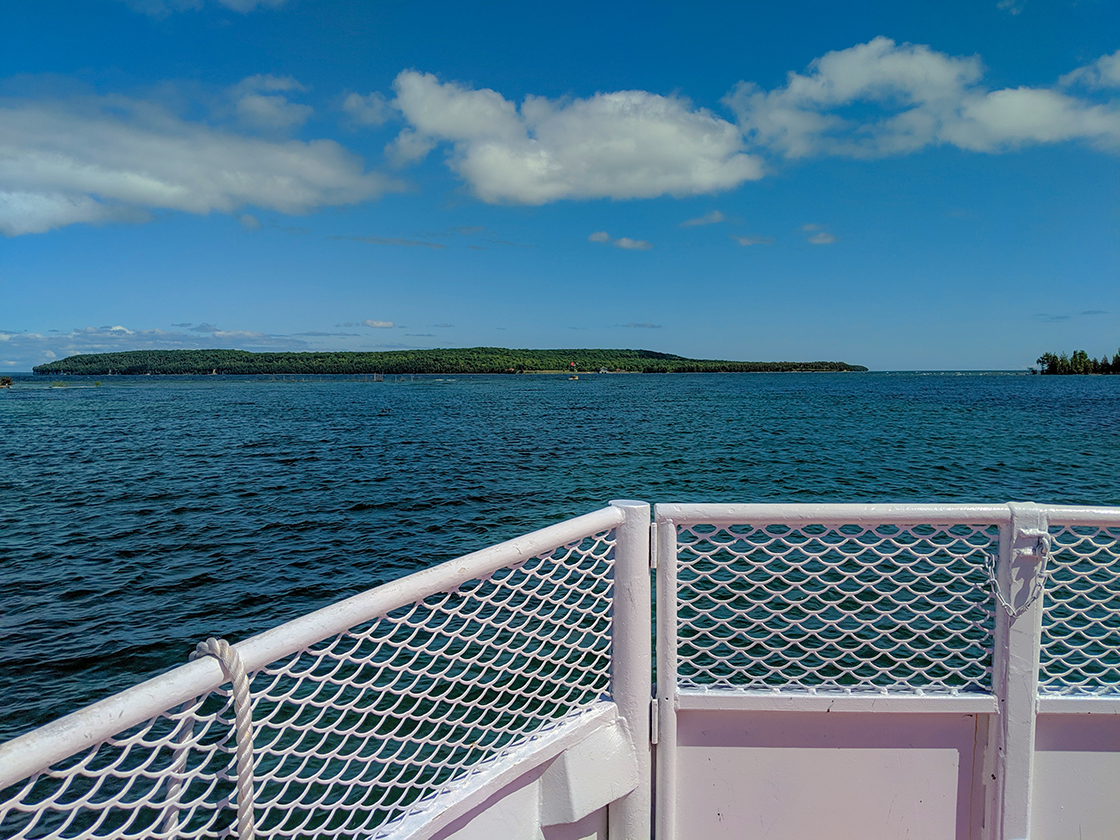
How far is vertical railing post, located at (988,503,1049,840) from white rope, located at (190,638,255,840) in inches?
101

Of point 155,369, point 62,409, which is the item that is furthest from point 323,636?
point 155,369

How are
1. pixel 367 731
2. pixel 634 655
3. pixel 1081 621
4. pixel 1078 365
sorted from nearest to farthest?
pixel 634 655 → pixel 367 731 → pixel 1081 621 → pixel 1078 365

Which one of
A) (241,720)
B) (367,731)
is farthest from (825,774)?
(367,731)

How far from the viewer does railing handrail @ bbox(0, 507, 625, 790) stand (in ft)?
4.04

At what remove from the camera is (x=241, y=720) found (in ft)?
4.98

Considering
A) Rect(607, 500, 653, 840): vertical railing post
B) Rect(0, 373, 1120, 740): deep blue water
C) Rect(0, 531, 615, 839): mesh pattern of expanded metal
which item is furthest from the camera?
Rect(0, 373, 1120, 740): deep blue water

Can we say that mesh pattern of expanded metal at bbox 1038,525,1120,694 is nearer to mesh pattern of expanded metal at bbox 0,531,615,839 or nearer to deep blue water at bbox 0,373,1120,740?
mesh pattern of expanded metal at bbox 0,531,615,839

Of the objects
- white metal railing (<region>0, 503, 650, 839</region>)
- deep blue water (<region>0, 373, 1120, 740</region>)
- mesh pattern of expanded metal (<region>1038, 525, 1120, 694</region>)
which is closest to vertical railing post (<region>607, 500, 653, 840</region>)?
white metal railing (<region>0, 503, 650, 839</region>)

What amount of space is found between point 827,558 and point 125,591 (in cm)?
1290

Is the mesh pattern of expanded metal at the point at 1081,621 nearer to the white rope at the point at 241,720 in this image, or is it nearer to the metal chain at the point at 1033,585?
the metal chain at the point at 1033,585

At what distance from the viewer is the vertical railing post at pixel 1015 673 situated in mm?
2436

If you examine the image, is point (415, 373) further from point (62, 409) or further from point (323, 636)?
point (323, 636)

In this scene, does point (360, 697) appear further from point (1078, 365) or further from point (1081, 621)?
point (1078, 365)

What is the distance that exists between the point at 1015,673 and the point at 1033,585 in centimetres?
35
